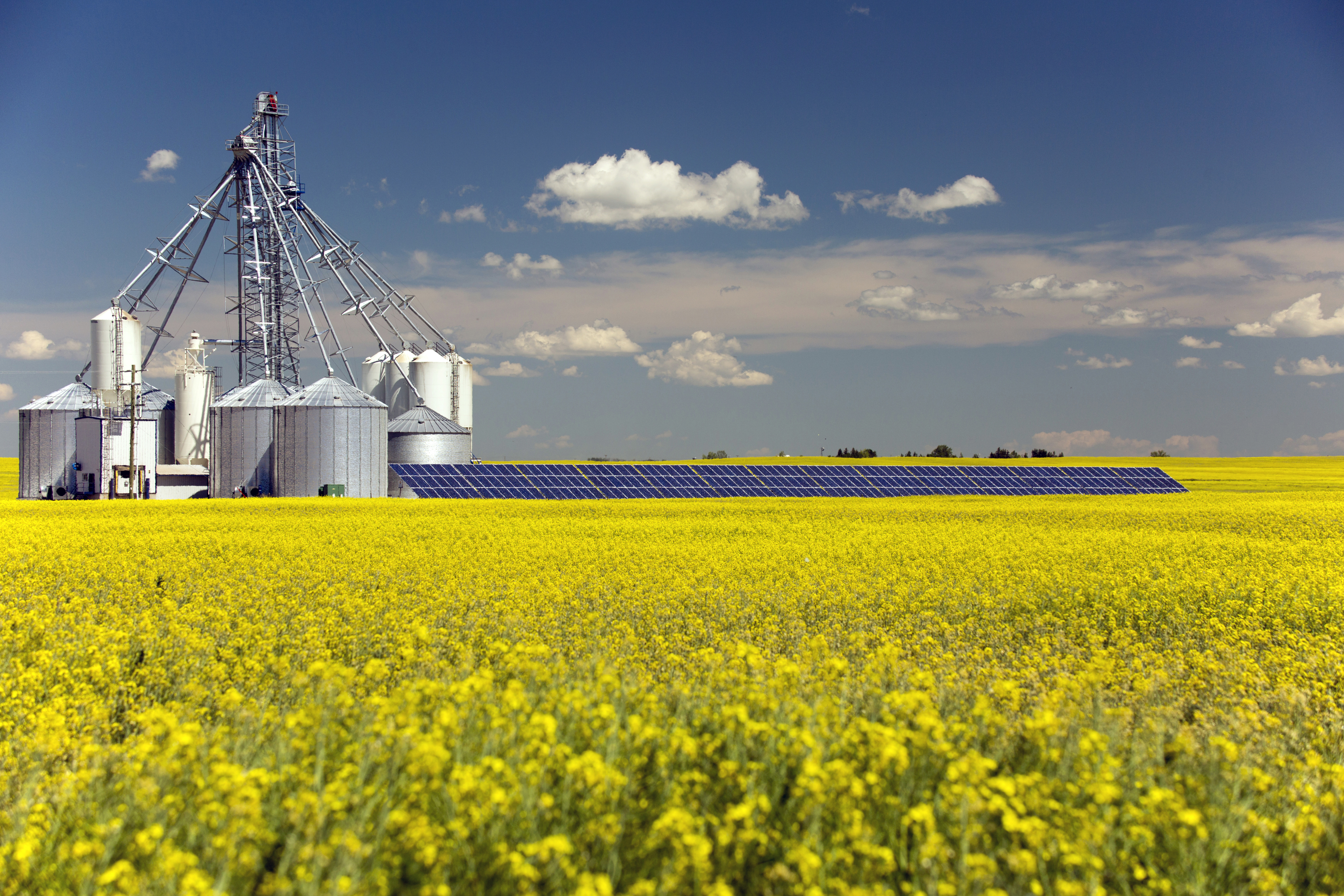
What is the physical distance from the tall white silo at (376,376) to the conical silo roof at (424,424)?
5476mm

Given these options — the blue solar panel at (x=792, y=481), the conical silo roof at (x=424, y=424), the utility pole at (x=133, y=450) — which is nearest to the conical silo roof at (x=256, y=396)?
the utility pole at (x=133, y=450)

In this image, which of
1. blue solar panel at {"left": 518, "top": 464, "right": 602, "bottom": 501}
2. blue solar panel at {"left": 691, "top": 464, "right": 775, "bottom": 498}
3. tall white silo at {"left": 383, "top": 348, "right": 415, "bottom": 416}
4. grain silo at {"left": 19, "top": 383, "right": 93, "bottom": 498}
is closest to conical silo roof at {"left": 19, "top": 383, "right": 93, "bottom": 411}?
grain silo at {"left": 19, "top": 383, "right": 93, "bottom": 498}

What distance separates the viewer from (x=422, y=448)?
55188mm

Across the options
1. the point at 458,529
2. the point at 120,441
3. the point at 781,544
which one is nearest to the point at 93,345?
the point at 120,441

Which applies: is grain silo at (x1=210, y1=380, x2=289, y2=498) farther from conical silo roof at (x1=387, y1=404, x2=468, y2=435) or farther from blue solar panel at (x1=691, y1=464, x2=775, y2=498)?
blue solar panel at (x1=691, y1=464, x2=775, y2=498)

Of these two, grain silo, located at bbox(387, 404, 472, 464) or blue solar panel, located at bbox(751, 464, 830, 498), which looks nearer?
blue solar panel, located at bbox(751, 464, 830, 498)

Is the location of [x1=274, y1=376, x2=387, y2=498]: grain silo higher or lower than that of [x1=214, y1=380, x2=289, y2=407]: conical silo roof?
lower

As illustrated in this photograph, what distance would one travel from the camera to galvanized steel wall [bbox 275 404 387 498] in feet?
162

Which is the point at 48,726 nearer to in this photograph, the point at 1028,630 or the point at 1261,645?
the point at 1028,630

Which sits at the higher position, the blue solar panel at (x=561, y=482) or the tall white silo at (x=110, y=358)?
the tall white silo at (x=110, y=358)

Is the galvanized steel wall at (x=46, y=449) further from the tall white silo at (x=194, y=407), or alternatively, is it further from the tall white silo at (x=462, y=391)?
the tall white silo at (x=462, y=391)

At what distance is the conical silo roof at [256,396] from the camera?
52.3 m

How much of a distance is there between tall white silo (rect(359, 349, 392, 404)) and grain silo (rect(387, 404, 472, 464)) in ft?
20.5

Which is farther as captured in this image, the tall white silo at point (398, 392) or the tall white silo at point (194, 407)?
the tall white silo at point (398, 392)
